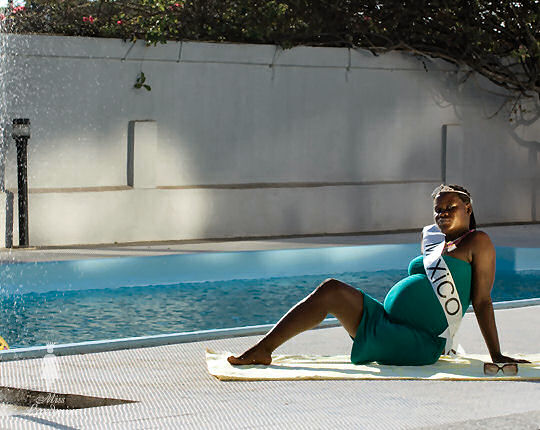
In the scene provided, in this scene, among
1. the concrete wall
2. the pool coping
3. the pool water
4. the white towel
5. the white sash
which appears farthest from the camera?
the concrete wall

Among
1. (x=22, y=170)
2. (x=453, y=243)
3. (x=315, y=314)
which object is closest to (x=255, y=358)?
(x=315, y=314)

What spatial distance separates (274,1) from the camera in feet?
38.3

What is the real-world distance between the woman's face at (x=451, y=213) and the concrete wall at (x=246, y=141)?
20.8 ft

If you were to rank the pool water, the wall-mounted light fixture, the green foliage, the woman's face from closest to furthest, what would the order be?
1. the woman's face
2. the pool water
3. the wall-mounted light fixture
4. the green foliage

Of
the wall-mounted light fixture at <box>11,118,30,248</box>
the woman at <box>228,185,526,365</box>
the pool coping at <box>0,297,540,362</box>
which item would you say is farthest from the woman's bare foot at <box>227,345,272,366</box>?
the wall-mounted light fixture at <box>11,118,30,248</box>

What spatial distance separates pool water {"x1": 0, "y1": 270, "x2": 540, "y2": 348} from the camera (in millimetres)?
6578

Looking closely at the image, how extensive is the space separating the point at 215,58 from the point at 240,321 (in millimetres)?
4735

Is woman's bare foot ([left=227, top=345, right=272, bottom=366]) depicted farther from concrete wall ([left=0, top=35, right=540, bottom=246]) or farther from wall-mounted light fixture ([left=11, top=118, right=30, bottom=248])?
concrete wall ([left=0, top=35, right=540, bottom=246])

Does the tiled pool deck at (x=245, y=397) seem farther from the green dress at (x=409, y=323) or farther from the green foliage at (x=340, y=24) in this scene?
the green foliage at (x=340, y=24)

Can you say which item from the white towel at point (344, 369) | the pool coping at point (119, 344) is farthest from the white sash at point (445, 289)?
the pool coping at point (119, 344)

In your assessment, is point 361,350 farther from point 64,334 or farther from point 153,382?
point 64,334

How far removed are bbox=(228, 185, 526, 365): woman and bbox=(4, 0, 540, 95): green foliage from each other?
6.79 meters

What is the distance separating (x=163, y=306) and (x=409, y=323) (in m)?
3.54

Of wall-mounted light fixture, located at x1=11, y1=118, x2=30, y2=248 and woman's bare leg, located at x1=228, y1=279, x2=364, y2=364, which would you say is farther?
wall-mounted light fixture, located at x1=11, y1=118, x2=30, y2=248
